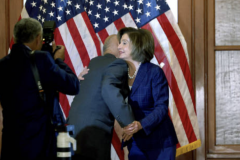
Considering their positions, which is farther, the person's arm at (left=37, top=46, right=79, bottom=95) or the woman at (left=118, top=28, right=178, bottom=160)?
the woman at (left=118, top=28, right=178, bottom=160)

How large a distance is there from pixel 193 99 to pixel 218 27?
82 cm

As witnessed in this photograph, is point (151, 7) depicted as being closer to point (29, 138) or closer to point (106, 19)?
point (106, 19)

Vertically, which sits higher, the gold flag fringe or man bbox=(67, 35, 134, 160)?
man bbox=(67, 35, 134, 160)

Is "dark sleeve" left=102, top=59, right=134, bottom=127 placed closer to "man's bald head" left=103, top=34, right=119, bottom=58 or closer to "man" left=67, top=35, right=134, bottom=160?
"man" left=67, top=35, right=134, bottom=160

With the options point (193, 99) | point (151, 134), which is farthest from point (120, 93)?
point (193, 99)

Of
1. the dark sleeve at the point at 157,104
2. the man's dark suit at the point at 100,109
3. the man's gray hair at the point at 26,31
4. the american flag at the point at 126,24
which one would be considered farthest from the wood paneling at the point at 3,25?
the dark sleeve at the point at 157,104

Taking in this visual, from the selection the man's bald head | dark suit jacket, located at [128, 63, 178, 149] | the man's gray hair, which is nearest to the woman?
dark suit jacket, located at [128, 63, 178, 149]

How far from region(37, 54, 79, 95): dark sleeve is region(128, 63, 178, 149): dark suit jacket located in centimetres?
59

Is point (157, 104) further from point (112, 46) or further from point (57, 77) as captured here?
point (57, 77)

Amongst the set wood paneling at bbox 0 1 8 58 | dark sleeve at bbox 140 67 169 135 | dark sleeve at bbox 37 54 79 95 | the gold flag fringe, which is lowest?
the gold flag fringe

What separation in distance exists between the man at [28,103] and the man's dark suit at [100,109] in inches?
16.1

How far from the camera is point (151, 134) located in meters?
2.39

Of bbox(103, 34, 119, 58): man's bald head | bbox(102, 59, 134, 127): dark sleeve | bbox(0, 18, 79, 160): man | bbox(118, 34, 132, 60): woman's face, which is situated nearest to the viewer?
bbox(0, 18, 79, 160): man

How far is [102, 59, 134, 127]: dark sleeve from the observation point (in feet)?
7.54
